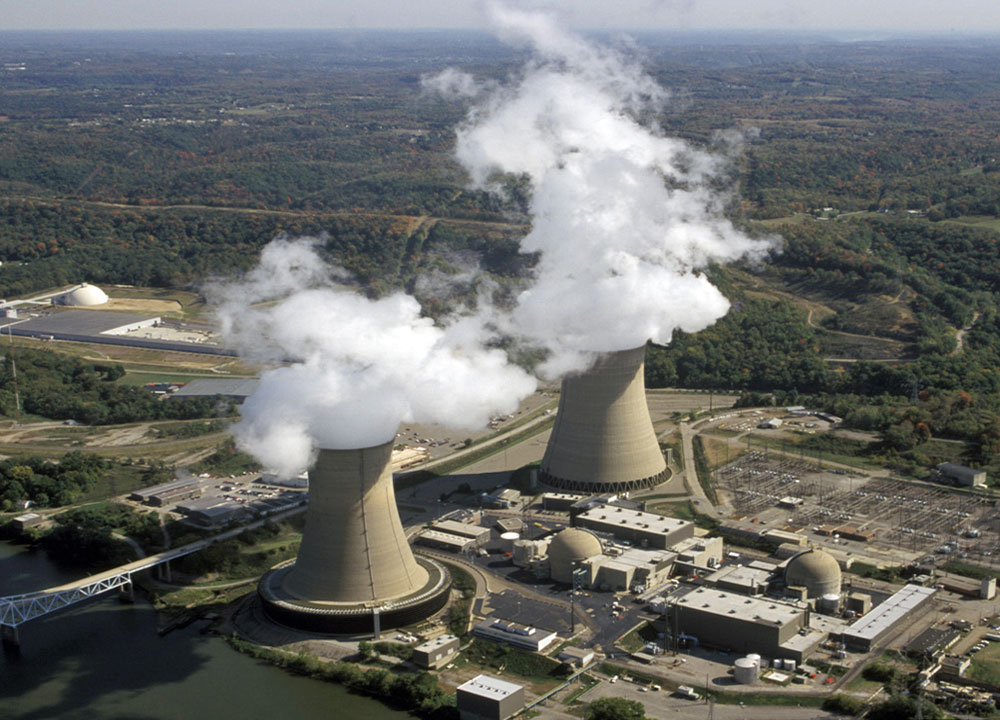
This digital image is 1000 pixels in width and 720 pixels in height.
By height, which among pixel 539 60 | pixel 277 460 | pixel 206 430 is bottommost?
pixel 206 430

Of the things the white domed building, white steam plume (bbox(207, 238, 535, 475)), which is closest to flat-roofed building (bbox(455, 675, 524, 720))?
white steam plume (bbox(207, 238, 535, 475))

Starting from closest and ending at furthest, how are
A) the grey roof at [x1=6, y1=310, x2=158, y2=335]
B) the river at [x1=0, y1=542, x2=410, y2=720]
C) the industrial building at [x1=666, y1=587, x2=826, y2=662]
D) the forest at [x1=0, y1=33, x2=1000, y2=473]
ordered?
the river at [x1=0, y1=542, x2=410, y2=720] → the industrial building at [x1=666, y1=587, x2=826, y2=662] → the forest at [x1=0, y1=33, x2=1000, y2=473] → the grey roof at [x1=6, y1=310, x2=158, y2=335]

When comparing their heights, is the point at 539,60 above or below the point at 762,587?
above

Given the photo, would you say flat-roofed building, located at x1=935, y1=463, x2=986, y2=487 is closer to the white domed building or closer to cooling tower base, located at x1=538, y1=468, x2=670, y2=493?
cooling tower base, located at x1=538, y1=468, x2=670, y2=493

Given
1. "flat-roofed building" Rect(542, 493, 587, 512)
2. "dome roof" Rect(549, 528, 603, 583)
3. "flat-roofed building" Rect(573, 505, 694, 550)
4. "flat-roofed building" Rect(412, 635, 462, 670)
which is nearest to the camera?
"flat-roofed building" Rect(412, 635, 462, 670)

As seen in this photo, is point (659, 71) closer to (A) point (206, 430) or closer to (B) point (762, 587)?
(A) point (206, 430)

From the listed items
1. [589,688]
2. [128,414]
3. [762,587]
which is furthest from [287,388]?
[128,414]

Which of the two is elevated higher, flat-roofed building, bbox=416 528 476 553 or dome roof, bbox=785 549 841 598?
dome roof, bbox=785 549 841 598
